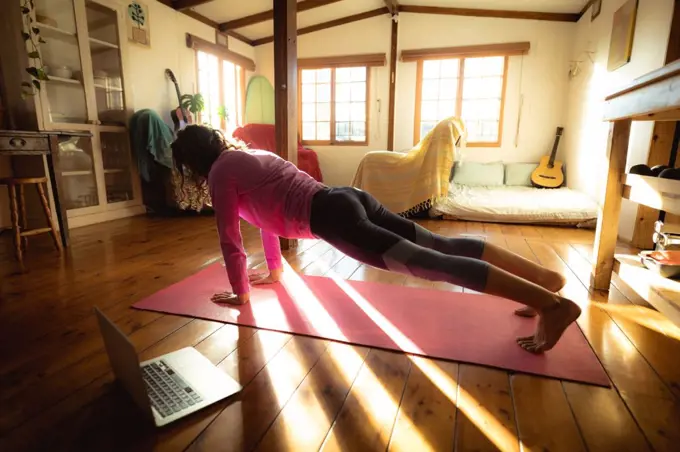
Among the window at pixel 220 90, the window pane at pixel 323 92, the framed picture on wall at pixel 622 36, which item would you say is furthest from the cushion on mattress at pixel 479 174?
the window at pixel 220 90

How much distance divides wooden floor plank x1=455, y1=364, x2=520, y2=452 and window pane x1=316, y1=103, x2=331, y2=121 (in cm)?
503

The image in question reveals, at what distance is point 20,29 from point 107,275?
2043mm

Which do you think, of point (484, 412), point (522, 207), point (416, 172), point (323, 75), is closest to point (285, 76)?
point (416, 172)

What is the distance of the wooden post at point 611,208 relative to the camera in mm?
1600

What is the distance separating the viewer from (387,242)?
111 cm

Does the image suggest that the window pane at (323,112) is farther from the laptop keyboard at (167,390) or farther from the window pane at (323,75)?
the laptop keyboard at (167,390)

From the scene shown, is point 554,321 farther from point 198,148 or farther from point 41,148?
point 41,148

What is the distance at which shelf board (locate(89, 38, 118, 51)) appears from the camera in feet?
10.6

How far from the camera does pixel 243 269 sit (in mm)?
1407

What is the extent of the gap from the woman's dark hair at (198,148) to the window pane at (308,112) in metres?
4.53

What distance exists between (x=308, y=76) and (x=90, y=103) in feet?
10.5

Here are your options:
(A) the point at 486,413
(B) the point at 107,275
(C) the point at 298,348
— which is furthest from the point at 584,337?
(B) the point at 107,275

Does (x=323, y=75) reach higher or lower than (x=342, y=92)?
higher

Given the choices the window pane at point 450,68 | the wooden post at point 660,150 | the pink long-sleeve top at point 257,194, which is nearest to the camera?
the pink long-sleeve top at point 257,194
